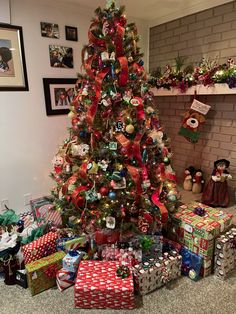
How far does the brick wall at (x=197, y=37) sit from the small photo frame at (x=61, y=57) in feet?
4.28

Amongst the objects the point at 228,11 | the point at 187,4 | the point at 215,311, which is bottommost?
the point at 215,311

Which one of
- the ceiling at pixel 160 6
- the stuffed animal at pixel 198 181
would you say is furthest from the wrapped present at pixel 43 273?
the ceiling at pixel 160 6

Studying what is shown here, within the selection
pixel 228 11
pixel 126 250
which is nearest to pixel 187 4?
pixel 228 11

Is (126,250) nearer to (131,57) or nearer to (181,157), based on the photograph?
(131,57)

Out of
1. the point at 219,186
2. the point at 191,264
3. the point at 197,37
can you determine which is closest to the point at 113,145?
the point at 191,264

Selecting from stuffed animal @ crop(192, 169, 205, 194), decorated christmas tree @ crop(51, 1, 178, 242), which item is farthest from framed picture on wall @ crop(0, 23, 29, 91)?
stuffed animal @ crop(192, 169, 205, 194)

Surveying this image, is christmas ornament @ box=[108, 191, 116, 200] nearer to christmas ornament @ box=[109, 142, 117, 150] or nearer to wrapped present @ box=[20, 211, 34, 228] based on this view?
christmas ornament @ box=[109, 142, 117, 150]

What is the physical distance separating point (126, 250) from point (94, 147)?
81 cm

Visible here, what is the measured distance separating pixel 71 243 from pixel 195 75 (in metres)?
2.13

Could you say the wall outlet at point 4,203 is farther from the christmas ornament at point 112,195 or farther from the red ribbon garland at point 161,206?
the red ribbon garland at point 161,206

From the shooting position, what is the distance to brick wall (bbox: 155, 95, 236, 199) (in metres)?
2.76

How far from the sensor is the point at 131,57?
5.81 feet

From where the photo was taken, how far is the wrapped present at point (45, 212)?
2.27m

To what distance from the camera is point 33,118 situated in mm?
2621
